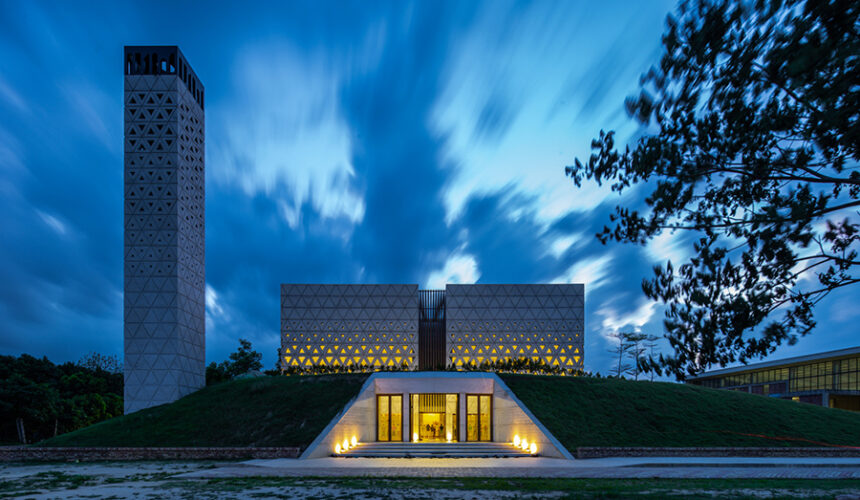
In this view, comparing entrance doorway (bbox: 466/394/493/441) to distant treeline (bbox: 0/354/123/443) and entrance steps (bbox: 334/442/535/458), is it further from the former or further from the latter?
distant treeline (bbox: 0/354/123/443)

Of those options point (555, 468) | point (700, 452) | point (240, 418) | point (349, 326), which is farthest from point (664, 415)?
point (349, 326)

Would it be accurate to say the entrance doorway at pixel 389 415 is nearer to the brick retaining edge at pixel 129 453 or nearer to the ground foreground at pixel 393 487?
the brick retaining edge at pixel 129 453

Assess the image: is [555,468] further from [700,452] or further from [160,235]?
[160,235]

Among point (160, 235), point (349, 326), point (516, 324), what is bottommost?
point (349, 326)

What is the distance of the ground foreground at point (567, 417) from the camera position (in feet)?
82.3

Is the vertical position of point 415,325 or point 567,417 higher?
point 415,325

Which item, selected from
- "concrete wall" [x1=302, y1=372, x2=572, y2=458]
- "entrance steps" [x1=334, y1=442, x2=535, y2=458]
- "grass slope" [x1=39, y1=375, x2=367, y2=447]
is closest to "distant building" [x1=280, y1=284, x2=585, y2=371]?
"grass slope" [x1=39, y1=375, x2=367, y2=447]

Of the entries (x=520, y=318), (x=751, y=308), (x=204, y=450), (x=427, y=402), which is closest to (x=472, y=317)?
(x=520, y=318)

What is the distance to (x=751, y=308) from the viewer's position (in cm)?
872

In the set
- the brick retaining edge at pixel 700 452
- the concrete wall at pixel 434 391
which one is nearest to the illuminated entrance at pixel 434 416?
the concrete wall at pixel 434 391

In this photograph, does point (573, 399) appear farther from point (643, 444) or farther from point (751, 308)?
point (751, 308)

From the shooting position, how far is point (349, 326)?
53562 millimetres

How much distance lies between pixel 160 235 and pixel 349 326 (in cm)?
2280

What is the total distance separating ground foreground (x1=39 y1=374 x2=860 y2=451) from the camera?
82.3 feet
